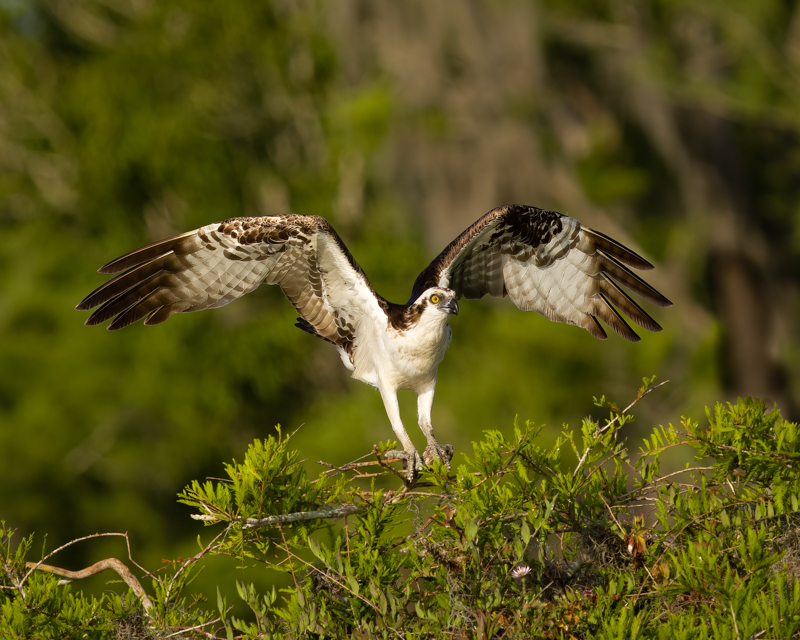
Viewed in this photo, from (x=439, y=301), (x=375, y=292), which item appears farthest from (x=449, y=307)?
(x=375, y=292)

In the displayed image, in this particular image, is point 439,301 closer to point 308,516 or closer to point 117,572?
point 308,516

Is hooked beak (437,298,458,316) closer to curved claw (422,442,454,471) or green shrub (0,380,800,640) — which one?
curved claw (422,442,454,471)

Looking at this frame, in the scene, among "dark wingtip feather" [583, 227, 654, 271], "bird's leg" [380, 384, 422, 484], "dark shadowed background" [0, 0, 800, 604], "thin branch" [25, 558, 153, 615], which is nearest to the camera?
"thin branch" [25, 558, 153, 615]

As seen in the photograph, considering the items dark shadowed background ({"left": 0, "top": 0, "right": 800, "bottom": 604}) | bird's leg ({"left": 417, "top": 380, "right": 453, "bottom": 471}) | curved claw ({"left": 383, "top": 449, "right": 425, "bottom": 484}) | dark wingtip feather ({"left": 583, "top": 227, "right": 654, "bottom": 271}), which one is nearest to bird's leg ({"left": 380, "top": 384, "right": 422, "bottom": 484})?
curved claw ({"left": 383, "top": 449, "right": 425, "bottom": 484})

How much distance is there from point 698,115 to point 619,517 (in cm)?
1753

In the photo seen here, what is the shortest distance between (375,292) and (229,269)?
0.89 metres

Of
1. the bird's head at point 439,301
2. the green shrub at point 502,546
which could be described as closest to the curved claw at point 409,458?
the green shrub at point 502,546

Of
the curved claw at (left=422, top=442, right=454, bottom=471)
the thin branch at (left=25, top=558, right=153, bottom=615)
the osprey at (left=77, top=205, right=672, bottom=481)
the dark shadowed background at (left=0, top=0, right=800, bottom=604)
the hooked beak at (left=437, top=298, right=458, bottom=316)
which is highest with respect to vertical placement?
the dark shadowed background at (left=0, top=0, right=800, bottom=604)

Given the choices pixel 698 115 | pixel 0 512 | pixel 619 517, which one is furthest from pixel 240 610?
pixel 619 517

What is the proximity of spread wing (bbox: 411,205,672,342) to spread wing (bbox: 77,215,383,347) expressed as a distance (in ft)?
1.61

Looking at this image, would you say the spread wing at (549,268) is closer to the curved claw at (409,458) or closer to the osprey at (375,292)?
the osprey at (375,292)

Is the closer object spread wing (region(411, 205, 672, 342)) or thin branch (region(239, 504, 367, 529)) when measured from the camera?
thin branch (region(239, 504, 367, 529))

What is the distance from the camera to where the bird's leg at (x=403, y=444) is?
478cm

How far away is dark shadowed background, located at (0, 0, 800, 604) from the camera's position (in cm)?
1691
